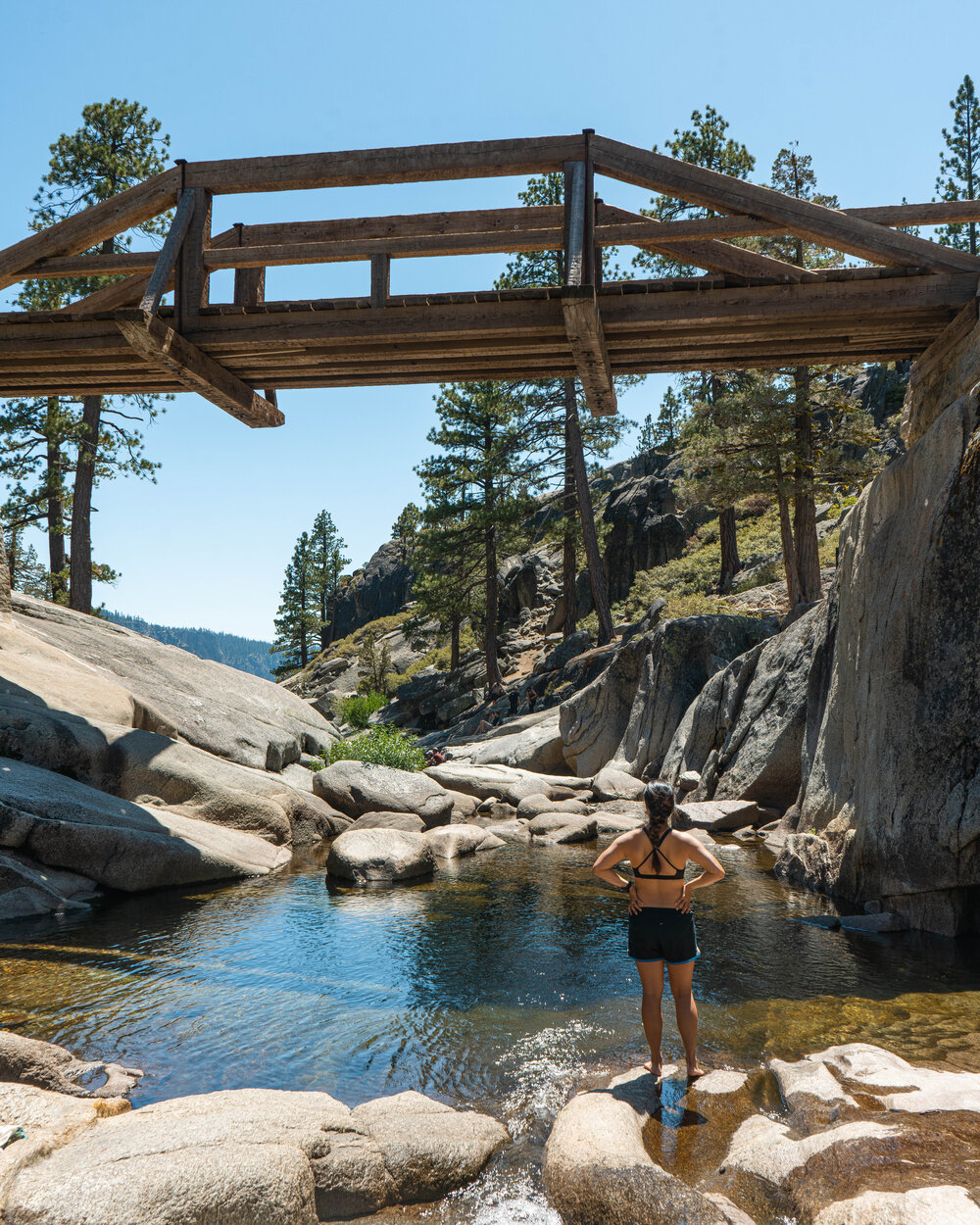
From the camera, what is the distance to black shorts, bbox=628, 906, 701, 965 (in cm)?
504

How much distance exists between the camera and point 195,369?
8.56 metres

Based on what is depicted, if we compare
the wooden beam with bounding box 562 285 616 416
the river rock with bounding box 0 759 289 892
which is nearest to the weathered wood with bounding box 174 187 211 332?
the wooden beam with bounding box 562 285 616 416

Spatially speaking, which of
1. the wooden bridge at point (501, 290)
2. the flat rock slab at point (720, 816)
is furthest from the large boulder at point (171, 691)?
the flat rock slab at point (720, 816)

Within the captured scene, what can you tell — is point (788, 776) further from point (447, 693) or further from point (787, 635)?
point (447, 693)

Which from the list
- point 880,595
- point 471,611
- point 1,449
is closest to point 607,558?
point 471,611

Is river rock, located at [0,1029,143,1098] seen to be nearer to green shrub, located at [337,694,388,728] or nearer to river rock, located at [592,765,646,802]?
river rock, located at [592,765,646,802]

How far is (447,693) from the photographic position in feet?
125

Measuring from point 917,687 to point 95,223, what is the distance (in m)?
9.97

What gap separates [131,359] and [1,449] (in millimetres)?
17732

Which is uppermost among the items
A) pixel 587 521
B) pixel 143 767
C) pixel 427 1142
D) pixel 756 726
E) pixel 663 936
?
pixel 587 521

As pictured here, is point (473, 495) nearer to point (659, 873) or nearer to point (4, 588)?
point (4, 588)

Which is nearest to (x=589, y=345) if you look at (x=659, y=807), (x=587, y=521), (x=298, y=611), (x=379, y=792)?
(x=659, y=807)

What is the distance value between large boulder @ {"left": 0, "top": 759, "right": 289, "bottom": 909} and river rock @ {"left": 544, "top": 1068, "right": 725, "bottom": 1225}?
757 cm

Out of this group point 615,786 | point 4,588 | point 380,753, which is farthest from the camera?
point 380,753
